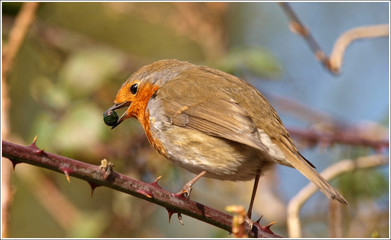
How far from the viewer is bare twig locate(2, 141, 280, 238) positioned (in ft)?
6.22

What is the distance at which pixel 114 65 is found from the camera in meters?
4.29

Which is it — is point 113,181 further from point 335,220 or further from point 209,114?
point 335,220

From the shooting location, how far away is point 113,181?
2045 millimetres

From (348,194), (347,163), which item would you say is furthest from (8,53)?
(348,194)

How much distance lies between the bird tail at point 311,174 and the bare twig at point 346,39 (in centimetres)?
83

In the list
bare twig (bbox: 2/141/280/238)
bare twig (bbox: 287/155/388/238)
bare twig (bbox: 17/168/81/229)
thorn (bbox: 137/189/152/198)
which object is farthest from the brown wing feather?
bare twig (bbox: 17/168/81/229)

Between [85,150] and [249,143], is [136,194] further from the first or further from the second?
[85,150]

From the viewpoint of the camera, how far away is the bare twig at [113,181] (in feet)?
6.22

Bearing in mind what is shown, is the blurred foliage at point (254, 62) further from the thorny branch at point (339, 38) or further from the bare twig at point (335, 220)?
the bare twig at point (335, 220)

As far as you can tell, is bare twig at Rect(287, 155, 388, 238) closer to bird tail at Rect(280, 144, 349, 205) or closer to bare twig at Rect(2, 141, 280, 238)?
bird tail at Rect(280, 144, 349, 205)

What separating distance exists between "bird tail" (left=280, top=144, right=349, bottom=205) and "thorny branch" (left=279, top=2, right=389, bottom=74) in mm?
823

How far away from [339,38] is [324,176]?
0.92 m

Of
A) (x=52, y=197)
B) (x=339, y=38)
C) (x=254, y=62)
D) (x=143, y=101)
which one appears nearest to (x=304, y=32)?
(x=339, y=38)

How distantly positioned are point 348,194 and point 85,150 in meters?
1.90
